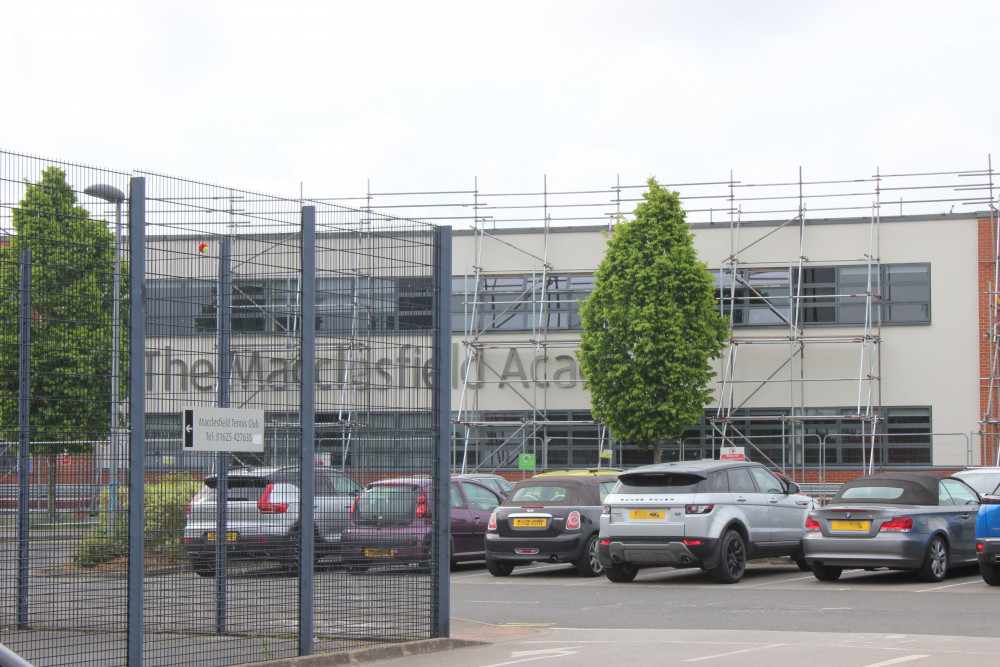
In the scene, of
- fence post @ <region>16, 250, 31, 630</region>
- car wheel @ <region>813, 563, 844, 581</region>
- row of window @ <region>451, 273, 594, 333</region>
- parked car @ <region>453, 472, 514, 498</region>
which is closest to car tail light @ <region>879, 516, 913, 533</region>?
car wheel @ <region>813, 563, 844, 581</region>

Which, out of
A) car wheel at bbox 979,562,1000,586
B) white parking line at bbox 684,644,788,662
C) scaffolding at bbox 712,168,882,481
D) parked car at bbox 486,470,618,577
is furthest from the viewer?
scaffolding at bbox 712,168,882,481

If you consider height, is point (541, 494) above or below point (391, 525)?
below

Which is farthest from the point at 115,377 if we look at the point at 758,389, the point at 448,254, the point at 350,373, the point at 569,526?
the point at 758,389

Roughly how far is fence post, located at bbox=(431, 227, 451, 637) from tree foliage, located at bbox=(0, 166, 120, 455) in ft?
11.1

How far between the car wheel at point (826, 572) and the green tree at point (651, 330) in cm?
1317

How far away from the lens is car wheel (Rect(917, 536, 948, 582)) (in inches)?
665

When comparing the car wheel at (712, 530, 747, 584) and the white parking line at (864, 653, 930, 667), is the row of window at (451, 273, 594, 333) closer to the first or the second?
the car wheel at (712, 530, 747, 584)

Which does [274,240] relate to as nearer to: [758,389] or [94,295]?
[94,295]

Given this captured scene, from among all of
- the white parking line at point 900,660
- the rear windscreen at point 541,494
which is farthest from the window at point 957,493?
the white parking line at point 900,660

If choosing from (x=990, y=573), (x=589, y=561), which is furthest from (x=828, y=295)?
(x=990, y=573)

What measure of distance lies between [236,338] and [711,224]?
26452 millimetres

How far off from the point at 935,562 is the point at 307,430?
1002 cm

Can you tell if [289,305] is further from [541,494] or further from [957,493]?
[957,493]

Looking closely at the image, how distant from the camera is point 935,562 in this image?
56.1 ft
